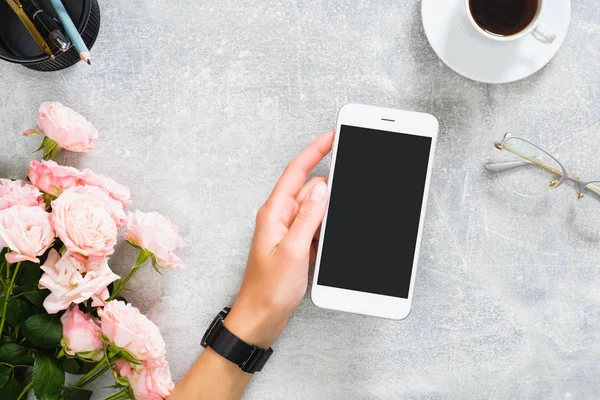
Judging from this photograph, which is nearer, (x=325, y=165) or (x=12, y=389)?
(x=12, y=389)

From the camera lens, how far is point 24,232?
605 mm

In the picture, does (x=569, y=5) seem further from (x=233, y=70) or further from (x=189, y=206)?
(x=189, y=206)

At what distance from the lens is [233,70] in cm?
81

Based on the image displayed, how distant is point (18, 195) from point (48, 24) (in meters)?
0.22

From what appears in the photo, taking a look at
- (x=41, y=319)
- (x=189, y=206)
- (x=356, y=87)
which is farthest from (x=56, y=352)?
(x=356, y=87)

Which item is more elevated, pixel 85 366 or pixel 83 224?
pixel 83 224

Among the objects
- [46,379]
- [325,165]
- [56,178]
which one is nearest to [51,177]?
[56,178]

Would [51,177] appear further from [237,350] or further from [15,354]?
[237,350]

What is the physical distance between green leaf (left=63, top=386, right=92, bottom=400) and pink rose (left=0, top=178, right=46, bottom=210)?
25cm

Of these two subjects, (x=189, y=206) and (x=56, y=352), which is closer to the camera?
(x=56, y=352)

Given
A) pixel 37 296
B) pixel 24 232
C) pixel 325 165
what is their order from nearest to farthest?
pixel 24 232, pixel 37 296, pixel 325 165

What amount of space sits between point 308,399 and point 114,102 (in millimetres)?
526

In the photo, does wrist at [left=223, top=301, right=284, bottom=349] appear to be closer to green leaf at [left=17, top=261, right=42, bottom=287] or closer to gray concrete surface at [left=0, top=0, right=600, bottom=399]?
gray concrete surface at [left=0, top=0, right=600, bottom=399]

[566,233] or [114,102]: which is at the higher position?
[114,102]
